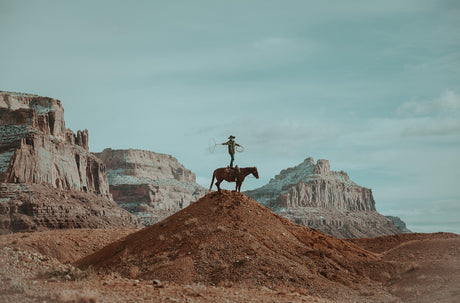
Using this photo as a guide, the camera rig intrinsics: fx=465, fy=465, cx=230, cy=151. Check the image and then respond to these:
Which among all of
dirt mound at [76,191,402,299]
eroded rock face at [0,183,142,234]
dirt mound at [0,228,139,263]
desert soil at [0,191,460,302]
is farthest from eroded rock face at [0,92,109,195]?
desert soil at [0,191,460,302]

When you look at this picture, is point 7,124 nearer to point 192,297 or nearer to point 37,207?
point 37,207

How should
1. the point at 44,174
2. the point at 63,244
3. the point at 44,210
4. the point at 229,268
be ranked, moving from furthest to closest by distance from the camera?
the point at 44,174 → the point at 44,210 → the point at 63,244 → the point at 229,268

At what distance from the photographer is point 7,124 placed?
376 feet

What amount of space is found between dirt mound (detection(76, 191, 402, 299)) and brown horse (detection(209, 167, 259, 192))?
963 mm

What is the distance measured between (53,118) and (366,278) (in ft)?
403

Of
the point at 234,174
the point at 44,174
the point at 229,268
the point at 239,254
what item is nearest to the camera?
the point at 229,268

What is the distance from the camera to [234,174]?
29500 millimetres

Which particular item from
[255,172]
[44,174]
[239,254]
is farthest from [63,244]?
[44,174]

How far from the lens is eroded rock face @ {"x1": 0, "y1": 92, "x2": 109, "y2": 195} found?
10269 cm

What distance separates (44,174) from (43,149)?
7.33m

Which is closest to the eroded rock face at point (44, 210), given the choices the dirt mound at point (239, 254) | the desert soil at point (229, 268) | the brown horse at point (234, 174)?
the brown horse at point (234, 174)

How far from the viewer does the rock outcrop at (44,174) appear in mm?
88375

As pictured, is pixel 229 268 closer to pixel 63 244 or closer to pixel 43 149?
pixel 63 244

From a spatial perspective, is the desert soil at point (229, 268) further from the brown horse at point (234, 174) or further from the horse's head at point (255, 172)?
the horse's head at point (255, 172)
